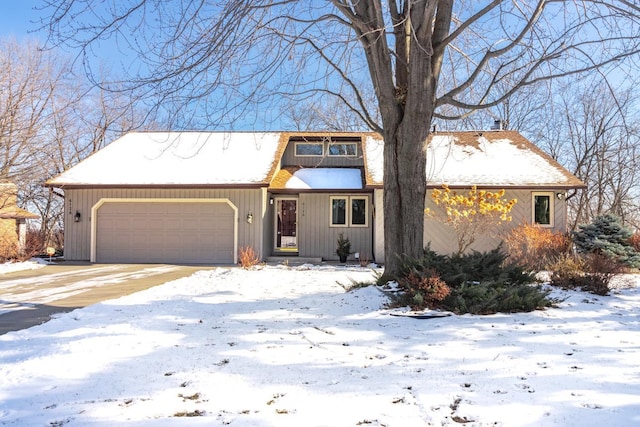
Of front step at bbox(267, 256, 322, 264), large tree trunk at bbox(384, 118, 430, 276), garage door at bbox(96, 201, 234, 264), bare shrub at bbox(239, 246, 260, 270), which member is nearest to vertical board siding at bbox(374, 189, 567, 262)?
front step at bbox(267, 256, 322, 264)

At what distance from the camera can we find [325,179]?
47.2ft

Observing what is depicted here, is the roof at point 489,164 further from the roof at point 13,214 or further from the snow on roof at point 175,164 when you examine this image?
the roof at point 13,214

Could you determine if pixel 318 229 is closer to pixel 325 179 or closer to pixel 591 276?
pixel 325 179

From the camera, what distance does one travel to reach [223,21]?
16.1 ft

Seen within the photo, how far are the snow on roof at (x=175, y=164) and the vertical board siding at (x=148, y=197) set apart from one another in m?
0.41

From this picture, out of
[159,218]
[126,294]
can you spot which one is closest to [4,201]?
[159,218]

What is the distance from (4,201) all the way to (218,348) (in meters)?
13.3

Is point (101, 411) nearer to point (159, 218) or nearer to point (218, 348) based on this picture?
point (218, 348)

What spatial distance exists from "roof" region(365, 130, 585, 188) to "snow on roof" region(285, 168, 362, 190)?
2.73ft

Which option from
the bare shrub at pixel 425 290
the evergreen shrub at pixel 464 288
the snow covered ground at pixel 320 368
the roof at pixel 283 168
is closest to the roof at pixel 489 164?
the roof at pixel 283 168

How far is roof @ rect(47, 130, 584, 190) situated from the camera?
12.8 m

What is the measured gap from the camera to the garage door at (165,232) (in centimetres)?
1319

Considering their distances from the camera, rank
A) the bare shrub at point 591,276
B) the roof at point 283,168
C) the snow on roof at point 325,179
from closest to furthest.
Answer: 1. the bare shrub at point 591,276
2. the roof at point 283,168
3. the snow on roof at point 325,179

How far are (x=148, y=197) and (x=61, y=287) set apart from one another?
6.05 metres
